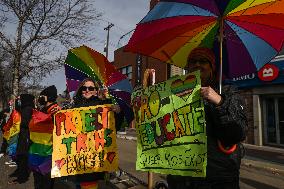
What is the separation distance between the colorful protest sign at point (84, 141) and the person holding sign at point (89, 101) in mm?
95

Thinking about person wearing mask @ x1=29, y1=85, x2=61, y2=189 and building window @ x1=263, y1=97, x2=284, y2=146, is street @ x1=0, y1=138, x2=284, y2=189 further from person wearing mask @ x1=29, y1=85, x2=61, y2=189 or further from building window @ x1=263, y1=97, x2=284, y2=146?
building window @ x1=263, y1=97, x2=284, y2=146

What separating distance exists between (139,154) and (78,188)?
1.55 metres

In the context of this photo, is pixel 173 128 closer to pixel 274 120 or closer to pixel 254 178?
pixel 254 178

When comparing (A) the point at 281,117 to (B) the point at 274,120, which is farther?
(B) the point at 274,120

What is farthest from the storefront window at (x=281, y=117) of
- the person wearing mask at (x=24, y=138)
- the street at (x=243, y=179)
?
the person wearing mask at (x=24, y=138)

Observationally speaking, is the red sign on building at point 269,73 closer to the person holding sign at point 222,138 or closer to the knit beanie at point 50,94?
the knit beanie at point 50,94

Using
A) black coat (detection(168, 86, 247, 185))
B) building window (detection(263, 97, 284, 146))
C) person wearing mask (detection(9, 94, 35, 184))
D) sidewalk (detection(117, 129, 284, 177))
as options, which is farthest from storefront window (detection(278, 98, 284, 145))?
black coat (detection(168, 86, 247, 185))

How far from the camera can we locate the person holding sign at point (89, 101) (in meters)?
3.97

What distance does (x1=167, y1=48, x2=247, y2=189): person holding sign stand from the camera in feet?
7.65

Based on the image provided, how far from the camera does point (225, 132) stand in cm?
232

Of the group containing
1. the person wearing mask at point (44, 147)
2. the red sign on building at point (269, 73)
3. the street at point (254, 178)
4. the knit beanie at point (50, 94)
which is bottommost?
the street at point (254, 178)

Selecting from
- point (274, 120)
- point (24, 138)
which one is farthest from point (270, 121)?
point (24, 138)

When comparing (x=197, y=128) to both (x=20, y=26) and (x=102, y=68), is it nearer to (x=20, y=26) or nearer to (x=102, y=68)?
(x=102, y=68)

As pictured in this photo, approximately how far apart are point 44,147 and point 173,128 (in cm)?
271
